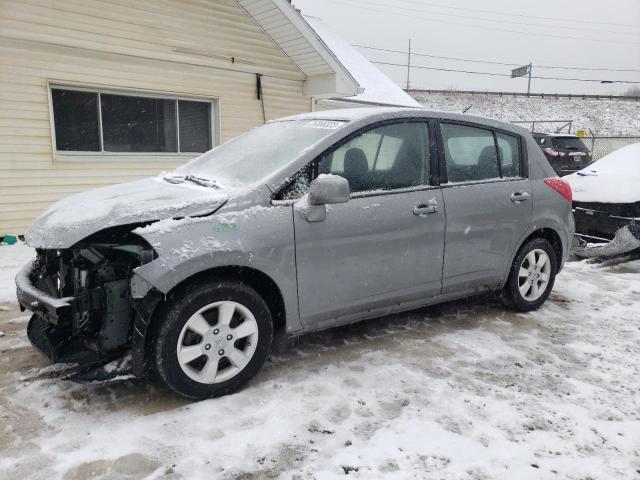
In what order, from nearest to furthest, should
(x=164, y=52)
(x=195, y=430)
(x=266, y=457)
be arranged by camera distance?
(x=266, y=457) < (x=195, y=430) < (x=164, y=52)

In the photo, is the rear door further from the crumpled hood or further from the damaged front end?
the damaged front end

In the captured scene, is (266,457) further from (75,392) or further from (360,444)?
(75,392)

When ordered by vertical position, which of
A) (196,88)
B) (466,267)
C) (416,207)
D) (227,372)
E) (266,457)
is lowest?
(266,457)

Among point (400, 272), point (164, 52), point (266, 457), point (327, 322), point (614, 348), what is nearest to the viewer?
point (266, 457)

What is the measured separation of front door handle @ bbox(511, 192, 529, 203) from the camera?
4.34 metres

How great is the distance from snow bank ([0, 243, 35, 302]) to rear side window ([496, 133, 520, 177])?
4.76 m

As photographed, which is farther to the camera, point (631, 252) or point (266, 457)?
point (631, 252)

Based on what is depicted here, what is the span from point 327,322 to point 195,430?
1.13 m

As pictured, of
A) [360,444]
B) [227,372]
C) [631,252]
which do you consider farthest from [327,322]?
[631,252]

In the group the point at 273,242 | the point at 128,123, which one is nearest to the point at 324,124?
the point at 273,242

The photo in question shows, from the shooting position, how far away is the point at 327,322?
3.46 m

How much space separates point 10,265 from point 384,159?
508 centimetres

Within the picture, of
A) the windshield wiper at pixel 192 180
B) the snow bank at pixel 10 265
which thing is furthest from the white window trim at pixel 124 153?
the windshield wiper at pixel 192 180

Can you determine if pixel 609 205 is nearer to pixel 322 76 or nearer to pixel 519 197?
pixel 519 197
